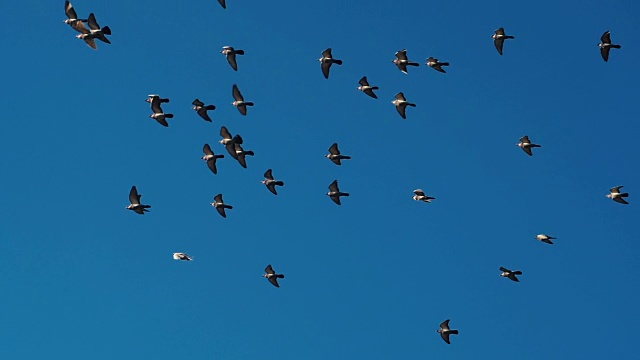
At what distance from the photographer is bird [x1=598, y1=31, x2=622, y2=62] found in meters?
84.3

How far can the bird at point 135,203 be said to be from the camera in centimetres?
8556

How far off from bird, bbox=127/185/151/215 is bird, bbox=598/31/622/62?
87.6 ft

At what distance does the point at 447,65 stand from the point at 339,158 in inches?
321

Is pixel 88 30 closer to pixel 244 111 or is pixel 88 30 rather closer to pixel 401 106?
pixel 244 111

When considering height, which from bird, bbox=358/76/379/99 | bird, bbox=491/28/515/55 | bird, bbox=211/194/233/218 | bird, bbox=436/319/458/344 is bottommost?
bird, bbox=436/319/458/344

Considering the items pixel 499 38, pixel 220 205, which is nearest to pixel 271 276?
pixel 220 205

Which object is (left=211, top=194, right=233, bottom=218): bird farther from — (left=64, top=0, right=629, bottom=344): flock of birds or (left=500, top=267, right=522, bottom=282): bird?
(left=500, top=267, right=522, bottom=282): bird

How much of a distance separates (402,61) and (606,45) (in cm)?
1152

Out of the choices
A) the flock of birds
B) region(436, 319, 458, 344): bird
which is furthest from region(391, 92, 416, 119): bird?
region(436, 319, 458, 344): bird

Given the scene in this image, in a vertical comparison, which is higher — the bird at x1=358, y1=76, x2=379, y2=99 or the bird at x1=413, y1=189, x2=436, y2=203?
the bird at x1=358, y1=76, x2=379, y2=99

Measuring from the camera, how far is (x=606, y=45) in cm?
8444

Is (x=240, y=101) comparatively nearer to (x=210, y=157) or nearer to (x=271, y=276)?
(x=210, y=157)

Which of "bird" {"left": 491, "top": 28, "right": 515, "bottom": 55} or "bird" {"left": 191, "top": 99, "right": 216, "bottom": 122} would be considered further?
"bird" {"left": 491, "top": 28, "right": 515, "bottom": 55}

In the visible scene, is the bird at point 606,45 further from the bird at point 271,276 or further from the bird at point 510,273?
the bird at point 271,276
